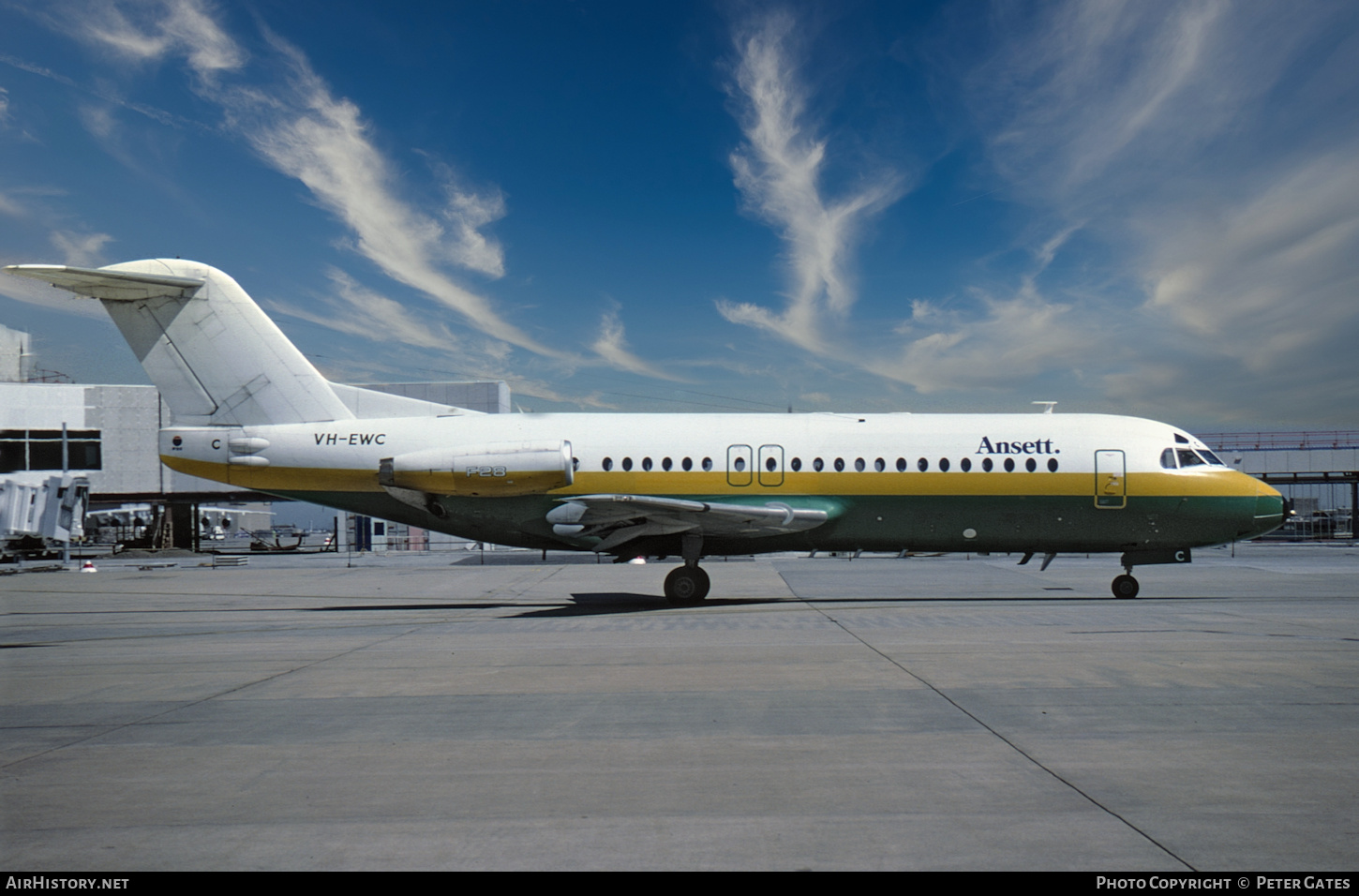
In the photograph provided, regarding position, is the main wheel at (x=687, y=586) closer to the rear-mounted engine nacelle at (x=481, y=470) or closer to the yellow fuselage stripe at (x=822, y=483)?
the yellow fuselage stripe at (x=822, y=483)

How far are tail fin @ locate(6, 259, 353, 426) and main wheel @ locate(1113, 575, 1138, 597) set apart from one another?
15603mm

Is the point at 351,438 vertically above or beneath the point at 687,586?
above

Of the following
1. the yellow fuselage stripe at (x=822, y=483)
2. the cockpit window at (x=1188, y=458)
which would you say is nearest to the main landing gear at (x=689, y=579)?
the yellow fuselage stripe at (x=822, y=483)

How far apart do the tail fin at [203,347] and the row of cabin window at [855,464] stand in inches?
252

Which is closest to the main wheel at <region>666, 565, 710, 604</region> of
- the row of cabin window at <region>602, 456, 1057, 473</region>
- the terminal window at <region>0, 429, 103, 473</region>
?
the row of cabin window at <region>602, 456, 1057, 473</region>

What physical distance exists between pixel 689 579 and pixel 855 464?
12.5ft

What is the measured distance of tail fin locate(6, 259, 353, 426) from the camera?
559 inches

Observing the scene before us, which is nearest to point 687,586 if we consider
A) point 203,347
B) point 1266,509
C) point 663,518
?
point 663,518

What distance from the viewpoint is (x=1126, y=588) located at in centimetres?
1435

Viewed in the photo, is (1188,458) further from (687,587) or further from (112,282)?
(112,282)

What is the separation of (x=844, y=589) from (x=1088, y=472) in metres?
5.39

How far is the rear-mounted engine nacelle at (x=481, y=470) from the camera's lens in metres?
13.7

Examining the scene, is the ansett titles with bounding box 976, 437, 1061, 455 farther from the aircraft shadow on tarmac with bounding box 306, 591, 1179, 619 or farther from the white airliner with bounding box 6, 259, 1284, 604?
the aircraft shadow on tarmac with bounding box 306, 591, 1179, 619
